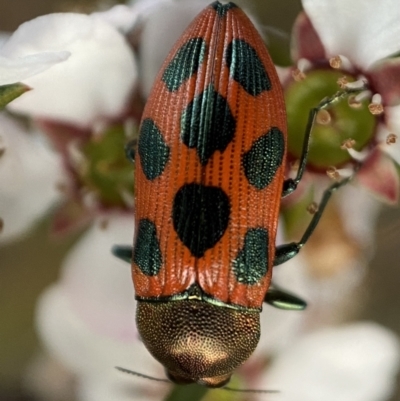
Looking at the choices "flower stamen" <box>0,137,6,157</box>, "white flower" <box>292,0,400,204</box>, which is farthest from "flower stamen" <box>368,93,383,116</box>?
"flower stamen" <box>0,137,6,157</box>

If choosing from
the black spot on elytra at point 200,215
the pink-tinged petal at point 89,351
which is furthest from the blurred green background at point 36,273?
the black spot on elytra at point 200,215

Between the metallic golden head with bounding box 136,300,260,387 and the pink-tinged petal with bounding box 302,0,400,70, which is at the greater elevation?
the pink-tinged petal with bounding box 302,0,400,70

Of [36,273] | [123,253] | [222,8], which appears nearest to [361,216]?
[123,253]

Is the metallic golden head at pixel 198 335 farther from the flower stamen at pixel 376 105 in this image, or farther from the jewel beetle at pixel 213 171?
the flower stamen at pixel 376 105

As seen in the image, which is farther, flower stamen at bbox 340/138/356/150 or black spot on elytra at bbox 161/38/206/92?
flower stamen at bbox 340/138/356/150

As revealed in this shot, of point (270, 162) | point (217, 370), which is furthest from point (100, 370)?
point (270, 162)

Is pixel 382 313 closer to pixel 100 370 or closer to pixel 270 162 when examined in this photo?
pixel 100 370

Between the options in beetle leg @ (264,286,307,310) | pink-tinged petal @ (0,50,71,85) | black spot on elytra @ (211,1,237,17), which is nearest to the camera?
pink-tinged petal @ (0,50,71,85)

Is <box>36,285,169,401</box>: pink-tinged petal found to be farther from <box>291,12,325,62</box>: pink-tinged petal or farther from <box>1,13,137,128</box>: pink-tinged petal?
<box>291,12,325,62</box>: pink-tinged petal
